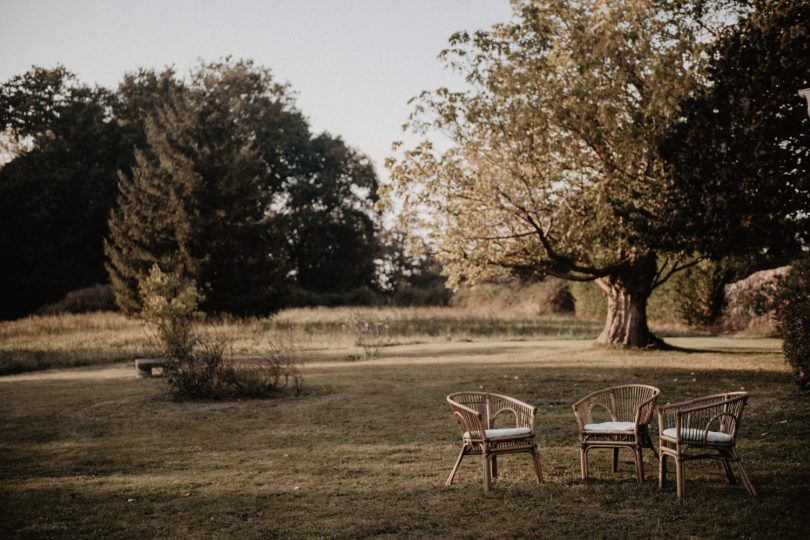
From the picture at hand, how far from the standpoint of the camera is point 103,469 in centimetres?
876

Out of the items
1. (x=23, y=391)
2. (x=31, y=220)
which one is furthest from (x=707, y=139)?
(x=31, y=220)

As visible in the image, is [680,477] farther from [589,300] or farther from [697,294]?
[589,300]

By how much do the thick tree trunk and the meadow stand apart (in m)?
1.82

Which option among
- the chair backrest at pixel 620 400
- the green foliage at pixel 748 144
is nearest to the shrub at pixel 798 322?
the green foliage at pixel 748 144

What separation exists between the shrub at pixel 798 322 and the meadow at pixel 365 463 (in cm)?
56

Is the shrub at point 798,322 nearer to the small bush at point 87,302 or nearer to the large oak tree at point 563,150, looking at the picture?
the large oak tree at point 563,150

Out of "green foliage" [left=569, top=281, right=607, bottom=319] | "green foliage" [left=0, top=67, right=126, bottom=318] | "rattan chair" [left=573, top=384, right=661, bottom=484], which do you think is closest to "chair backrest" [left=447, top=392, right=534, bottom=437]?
"rattan chair" [left=573, top=384, right=661, bottom=484]

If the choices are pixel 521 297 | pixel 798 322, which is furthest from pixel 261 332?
pixel 798 322

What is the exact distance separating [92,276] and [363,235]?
2020 cm

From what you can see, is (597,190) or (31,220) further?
(31,220)

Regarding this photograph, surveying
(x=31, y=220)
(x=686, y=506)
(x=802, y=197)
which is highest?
(x=31, y=220)

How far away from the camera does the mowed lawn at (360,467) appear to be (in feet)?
20.6

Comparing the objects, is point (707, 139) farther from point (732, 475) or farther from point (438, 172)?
point (732, 475)

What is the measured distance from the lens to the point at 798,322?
1112 centimetres
